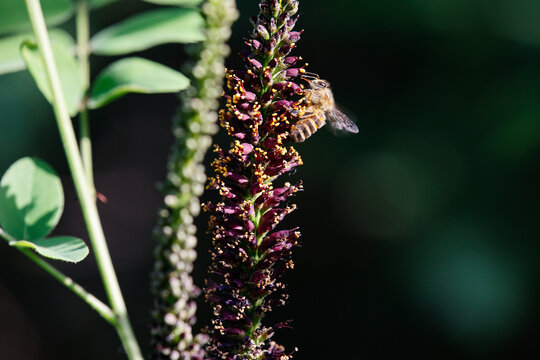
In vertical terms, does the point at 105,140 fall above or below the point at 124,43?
above

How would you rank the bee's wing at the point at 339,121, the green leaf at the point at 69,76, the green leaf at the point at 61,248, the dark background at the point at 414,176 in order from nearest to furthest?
the green leaf at the point at 61,248
the green leaf at the point at 69,76
the bee's wing at the point at 339,121
the dark background at the point at 414,176

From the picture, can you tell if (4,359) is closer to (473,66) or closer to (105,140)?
(105,140)

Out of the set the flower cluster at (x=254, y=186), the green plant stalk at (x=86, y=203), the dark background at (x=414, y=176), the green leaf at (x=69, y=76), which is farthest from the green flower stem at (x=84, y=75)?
the dark background at (x=414, y=176)

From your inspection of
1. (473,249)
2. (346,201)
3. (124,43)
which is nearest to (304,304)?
(346,201)

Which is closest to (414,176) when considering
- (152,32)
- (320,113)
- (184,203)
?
(320,113)

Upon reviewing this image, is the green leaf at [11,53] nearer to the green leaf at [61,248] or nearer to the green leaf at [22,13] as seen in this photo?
the green leaf at [22,13]

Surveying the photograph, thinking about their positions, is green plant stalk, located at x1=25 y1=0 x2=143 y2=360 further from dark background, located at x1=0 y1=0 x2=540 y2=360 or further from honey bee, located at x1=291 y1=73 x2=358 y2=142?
dark background, located at x1=0 y1=0 x2=540 y2=360
